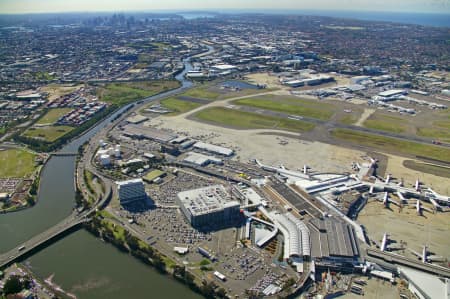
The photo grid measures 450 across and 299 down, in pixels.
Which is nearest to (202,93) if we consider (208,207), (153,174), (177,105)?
(177,105)

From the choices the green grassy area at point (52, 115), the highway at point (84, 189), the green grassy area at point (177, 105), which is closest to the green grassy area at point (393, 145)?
the green grassy area at point (177, 105)

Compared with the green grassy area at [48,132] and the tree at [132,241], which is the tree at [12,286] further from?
the green grassy area at [48,132]

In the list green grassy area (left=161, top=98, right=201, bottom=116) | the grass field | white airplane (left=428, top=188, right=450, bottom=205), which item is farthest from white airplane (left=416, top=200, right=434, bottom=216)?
green grassy area (left=161, top=98, right=201, bottom=116)

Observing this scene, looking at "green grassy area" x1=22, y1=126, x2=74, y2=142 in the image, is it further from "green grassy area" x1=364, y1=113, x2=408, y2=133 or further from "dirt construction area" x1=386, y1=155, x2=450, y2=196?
"green grassy area" x1=364, y1=113, x2=408, y2=133

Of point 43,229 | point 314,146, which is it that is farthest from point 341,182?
point 43,229

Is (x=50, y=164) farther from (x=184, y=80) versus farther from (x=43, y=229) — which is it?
(x=184, y=80)
